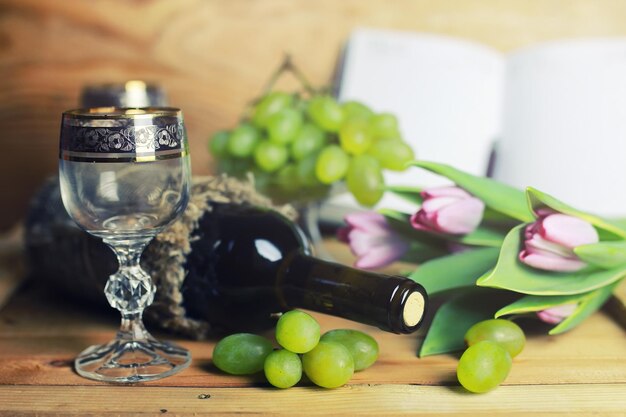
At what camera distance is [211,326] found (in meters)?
0.80

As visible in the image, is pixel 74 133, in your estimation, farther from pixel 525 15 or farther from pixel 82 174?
pixel 525 15

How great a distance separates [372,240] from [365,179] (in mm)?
102

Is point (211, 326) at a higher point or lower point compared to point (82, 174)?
lower

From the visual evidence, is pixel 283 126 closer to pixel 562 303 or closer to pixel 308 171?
pixel 308 171

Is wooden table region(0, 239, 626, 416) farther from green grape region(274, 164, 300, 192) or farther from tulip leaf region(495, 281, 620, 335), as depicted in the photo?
green grape region(274, 164, 300, 192)

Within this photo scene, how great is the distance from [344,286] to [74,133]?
0.26 m

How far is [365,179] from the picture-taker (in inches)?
38.6

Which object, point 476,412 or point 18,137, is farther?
point 18,137

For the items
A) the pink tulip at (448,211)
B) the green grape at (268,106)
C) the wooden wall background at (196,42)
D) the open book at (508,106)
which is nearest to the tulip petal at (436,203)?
the pink tulip at (448,211)

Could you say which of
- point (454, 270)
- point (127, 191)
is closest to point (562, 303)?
point (454, 270)

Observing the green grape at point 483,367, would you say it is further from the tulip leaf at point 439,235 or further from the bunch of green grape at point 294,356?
the tulip leaf at point 439,235

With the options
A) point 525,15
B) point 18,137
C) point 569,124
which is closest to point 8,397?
point 18,137

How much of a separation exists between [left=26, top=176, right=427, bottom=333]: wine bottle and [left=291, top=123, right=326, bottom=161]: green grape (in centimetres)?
21

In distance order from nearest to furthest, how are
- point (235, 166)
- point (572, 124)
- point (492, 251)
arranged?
point (492, 251) < point (235, 166) < point (572, 124)
